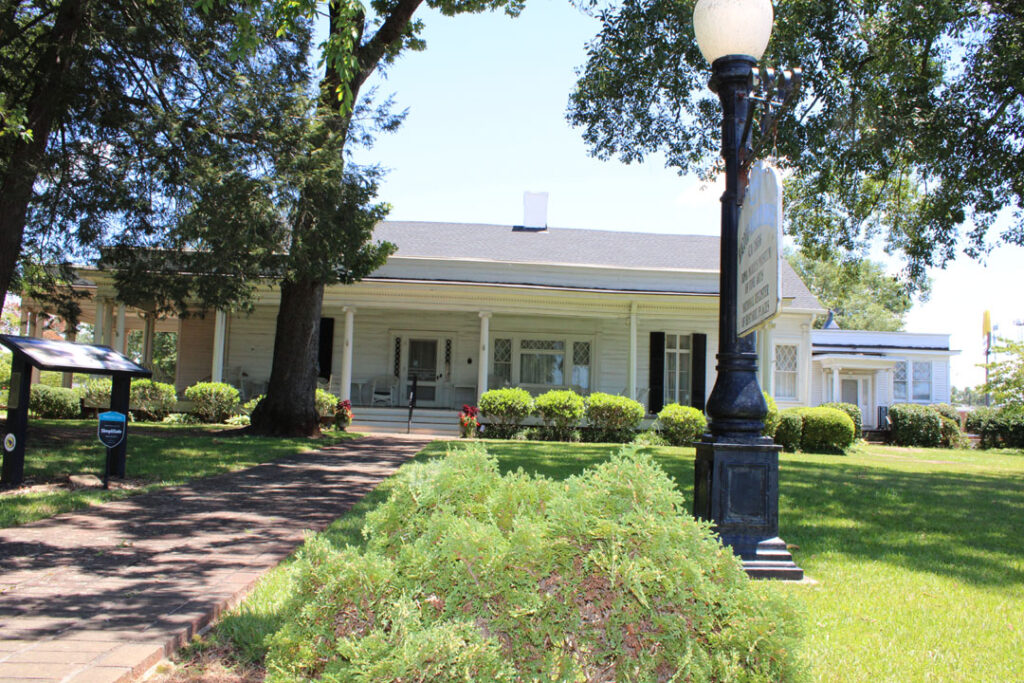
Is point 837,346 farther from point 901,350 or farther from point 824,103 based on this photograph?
point 824,103

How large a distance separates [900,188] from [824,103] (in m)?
4.56

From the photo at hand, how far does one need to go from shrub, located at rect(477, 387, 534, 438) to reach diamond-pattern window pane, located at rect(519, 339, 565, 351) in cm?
423

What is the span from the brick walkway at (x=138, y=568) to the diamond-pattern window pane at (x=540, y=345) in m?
13.2

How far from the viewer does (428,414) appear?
19.3 metres

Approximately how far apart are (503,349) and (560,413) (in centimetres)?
490

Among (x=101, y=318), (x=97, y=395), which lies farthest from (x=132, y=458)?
(x=101, y=318)

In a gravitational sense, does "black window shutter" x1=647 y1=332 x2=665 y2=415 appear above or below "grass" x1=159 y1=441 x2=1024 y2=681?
above

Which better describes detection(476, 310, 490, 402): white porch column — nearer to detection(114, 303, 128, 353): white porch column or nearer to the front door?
the front door

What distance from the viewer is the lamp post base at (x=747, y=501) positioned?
14.7 ft

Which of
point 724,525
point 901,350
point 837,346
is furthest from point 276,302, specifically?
point 901,350

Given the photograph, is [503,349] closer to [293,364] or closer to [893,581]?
[293,364]

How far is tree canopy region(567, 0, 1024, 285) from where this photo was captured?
12312 millimetres

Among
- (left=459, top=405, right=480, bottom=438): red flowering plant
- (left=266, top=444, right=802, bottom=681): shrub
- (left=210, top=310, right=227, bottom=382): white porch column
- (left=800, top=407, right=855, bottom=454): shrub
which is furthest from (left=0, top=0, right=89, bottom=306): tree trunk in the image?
(left=800, top=407, right=855, bottom=454): shrub

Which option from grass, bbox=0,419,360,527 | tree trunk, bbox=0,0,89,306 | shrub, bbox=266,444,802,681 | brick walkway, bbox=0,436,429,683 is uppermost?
tree trunk, bbox=0,0,89,306
